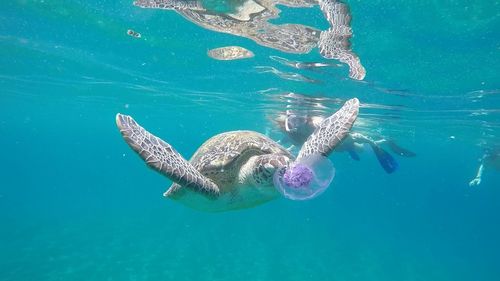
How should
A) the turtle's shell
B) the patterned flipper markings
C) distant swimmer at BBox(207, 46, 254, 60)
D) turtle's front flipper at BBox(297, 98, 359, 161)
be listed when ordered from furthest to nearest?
distant swimmer at BBox(207, 46, 254, 60) → the patterned flipper markings → the turtle's shell → turtle's front flipper at BBox(297, 98, 359, 161)

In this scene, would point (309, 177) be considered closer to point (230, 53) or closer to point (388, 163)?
point (388, 163)

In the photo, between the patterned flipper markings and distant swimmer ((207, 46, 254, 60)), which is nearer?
the patterned flipper markings

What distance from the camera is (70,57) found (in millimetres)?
17109

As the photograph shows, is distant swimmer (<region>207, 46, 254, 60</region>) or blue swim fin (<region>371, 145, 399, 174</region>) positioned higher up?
distant swimmer (<region>207, 46, 254, 60</region>)

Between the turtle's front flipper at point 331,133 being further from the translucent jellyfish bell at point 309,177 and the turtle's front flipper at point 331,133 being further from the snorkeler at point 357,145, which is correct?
the snorkeler at point 357,145

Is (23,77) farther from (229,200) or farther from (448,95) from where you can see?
(448,95)

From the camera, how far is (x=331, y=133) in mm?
5363

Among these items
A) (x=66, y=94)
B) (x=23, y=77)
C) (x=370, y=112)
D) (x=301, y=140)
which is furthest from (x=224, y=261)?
(x=66, y=94)

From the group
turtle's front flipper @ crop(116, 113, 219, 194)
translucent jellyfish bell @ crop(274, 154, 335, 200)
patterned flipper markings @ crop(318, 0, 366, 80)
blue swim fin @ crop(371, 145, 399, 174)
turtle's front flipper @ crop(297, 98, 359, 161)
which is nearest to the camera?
translucent jellyfish bell @ crop(274, 154, 335, 200)

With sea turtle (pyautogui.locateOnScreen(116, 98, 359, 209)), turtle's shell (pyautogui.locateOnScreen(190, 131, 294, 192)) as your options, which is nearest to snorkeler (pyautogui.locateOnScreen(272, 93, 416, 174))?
turtle's shell (pyautogui.locateOnScreen(190, 131, 294, 192))

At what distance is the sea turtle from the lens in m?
4.84

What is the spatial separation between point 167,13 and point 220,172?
231 inches

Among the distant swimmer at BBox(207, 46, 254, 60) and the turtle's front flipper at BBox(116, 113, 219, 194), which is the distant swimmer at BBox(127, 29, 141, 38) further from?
the turtle's front flipper at BBox(116, 113, 219, 194)

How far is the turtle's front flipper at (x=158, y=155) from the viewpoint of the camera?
4727 millimetres
